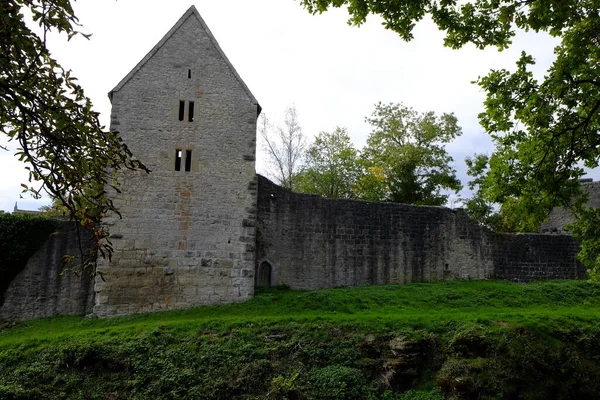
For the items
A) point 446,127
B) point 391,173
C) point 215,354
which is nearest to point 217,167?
point 215,354

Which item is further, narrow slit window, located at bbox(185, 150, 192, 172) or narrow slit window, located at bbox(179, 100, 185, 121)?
narrow slit window, located at bbox(179, 100, 185, 121)

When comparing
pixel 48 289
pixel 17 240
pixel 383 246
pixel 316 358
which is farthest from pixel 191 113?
pixel 316 358

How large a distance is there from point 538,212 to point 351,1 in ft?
19.1

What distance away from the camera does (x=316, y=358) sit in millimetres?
12984

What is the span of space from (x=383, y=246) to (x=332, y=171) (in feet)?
57.3

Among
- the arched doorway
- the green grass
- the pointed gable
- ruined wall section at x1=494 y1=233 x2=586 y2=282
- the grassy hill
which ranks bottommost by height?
the grassy hill

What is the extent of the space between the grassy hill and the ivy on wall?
9.01 feet

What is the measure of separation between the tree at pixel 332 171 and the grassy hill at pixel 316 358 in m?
22.9

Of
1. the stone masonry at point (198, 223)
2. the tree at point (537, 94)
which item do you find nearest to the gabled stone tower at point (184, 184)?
the stone masonry at point (198, 223)

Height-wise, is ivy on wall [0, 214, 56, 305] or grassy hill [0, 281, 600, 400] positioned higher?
ivy on wall [0, 214, 56, 305]

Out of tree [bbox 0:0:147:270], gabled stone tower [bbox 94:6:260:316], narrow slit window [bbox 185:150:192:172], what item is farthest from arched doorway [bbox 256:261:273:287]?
tree [bbox 0:0:147:270]

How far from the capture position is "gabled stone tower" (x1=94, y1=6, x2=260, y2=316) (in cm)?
1758

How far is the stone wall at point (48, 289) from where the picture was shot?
17.5 metres

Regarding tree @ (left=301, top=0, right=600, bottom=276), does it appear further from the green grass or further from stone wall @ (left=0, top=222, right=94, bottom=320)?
stone wall @ (left=0, top=222, right=94, bottom=320)
